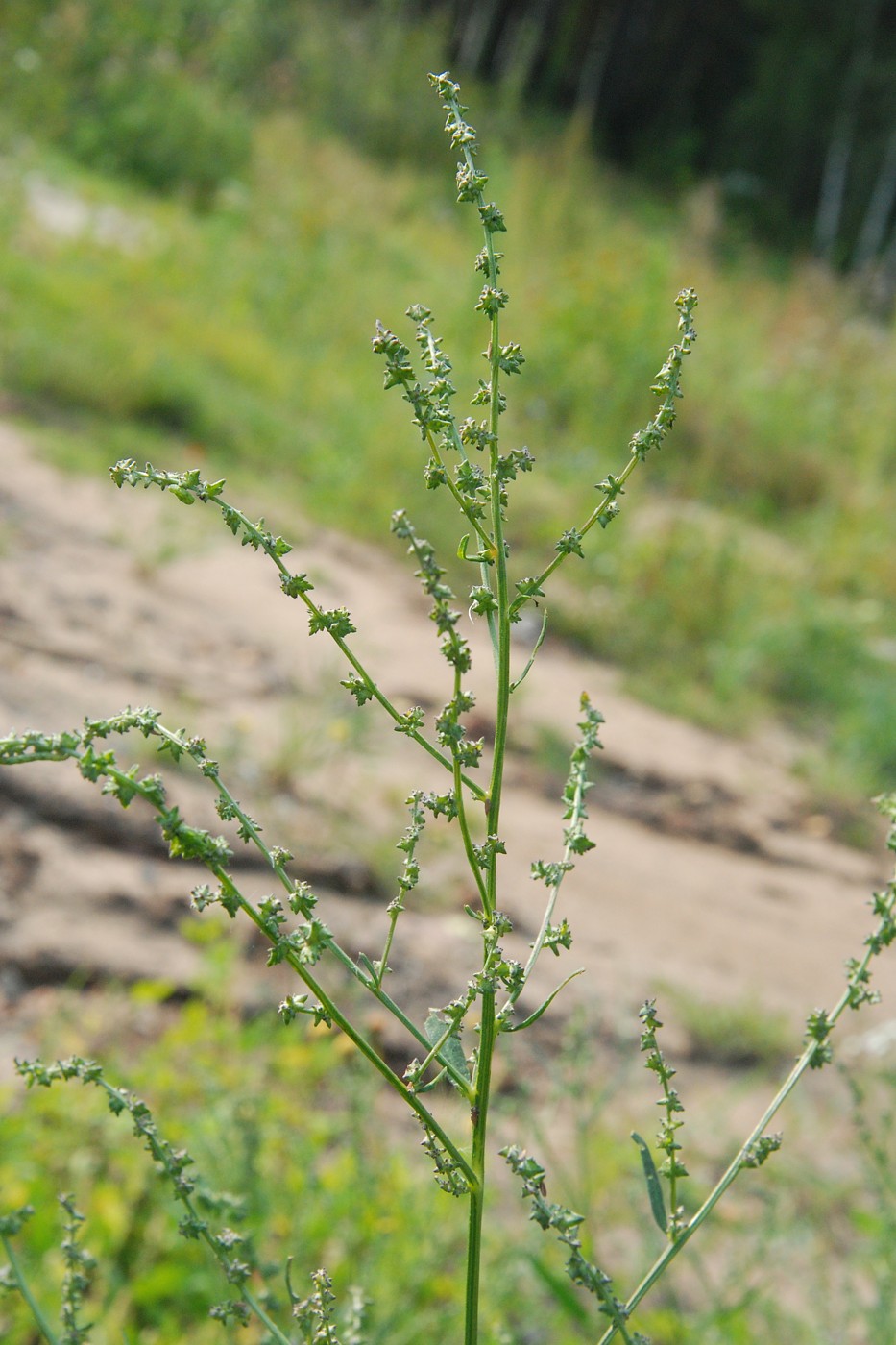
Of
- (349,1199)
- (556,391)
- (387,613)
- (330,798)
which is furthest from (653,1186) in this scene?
(556,391)

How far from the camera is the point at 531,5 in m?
18.3

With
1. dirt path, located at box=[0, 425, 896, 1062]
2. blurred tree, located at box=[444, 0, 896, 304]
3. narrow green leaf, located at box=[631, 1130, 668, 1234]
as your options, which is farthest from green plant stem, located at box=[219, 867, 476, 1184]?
blurred tree, located at box=[444, 0, 896, 304]

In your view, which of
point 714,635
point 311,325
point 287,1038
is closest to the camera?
point 287,1038

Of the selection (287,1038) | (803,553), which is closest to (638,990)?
(287,1038)

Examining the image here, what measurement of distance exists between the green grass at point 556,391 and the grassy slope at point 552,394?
19 millimetres

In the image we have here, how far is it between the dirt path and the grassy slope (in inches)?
20.5

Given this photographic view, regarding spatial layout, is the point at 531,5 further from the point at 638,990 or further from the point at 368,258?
the point at 638,990

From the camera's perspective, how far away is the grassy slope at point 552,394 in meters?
5.79

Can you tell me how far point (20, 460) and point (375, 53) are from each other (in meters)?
10.8

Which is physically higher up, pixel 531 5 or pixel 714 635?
pixel 531 5

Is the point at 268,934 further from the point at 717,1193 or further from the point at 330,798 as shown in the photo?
the point at 330,798

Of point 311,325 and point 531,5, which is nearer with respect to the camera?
point 311,325


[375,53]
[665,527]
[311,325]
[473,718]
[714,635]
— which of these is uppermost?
[375,53]

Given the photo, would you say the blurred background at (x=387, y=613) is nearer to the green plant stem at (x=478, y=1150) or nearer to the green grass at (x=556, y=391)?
the green grass at (x=556, y=391)
